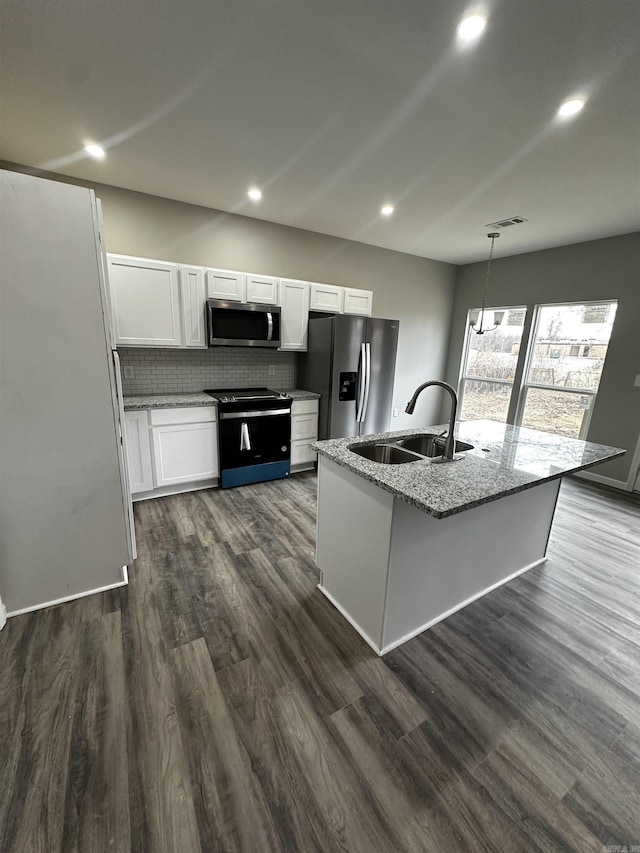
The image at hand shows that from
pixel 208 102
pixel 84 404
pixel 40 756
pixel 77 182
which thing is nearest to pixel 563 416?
pixel 208 102

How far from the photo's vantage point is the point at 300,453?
399cm

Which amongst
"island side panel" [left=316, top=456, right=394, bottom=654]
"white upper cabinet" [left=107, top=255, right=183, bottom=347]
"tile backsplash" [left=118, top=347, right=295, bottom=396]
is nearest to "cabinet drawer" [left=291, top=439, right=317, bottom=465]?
"tile backsplash" [left=118, top=347, right=295, bottom=396]

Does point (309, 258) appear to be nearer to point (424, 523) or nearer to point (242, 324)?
point (242, 324)

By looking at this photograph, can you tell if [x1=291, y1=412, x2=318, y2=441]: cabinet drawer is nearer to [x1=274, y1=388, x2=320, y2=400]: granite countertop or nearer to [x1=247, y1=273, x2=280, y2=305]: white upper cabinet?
[x1=274, y1=388, x2=320, y2=400]: granite countertop

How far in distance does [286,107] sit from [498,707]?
3.24m

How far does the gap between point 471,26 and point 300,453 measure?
3348mm

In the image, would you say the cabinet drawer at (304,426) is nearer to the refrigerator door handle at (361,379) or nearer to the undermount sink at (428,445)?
the refrigerator door handle at (361,379)

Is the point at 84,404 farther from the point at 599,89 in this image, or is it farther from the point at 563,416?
the point at 563,416

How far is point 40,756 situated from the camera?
4.04 ft

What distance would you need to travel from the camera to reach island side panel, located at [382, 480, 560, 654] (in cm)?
162

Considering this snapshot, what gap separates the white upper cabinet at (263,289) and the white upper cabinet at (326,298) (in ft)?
1.47

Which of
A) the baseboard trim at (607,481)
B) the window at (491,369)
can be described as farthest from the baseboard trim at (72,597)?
Answer: the window at (491,369)

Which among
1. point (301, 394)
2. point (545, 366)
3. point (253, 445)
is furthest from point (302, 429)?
point (545, 366)

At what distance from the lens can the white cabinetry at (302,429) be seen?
3838mm
